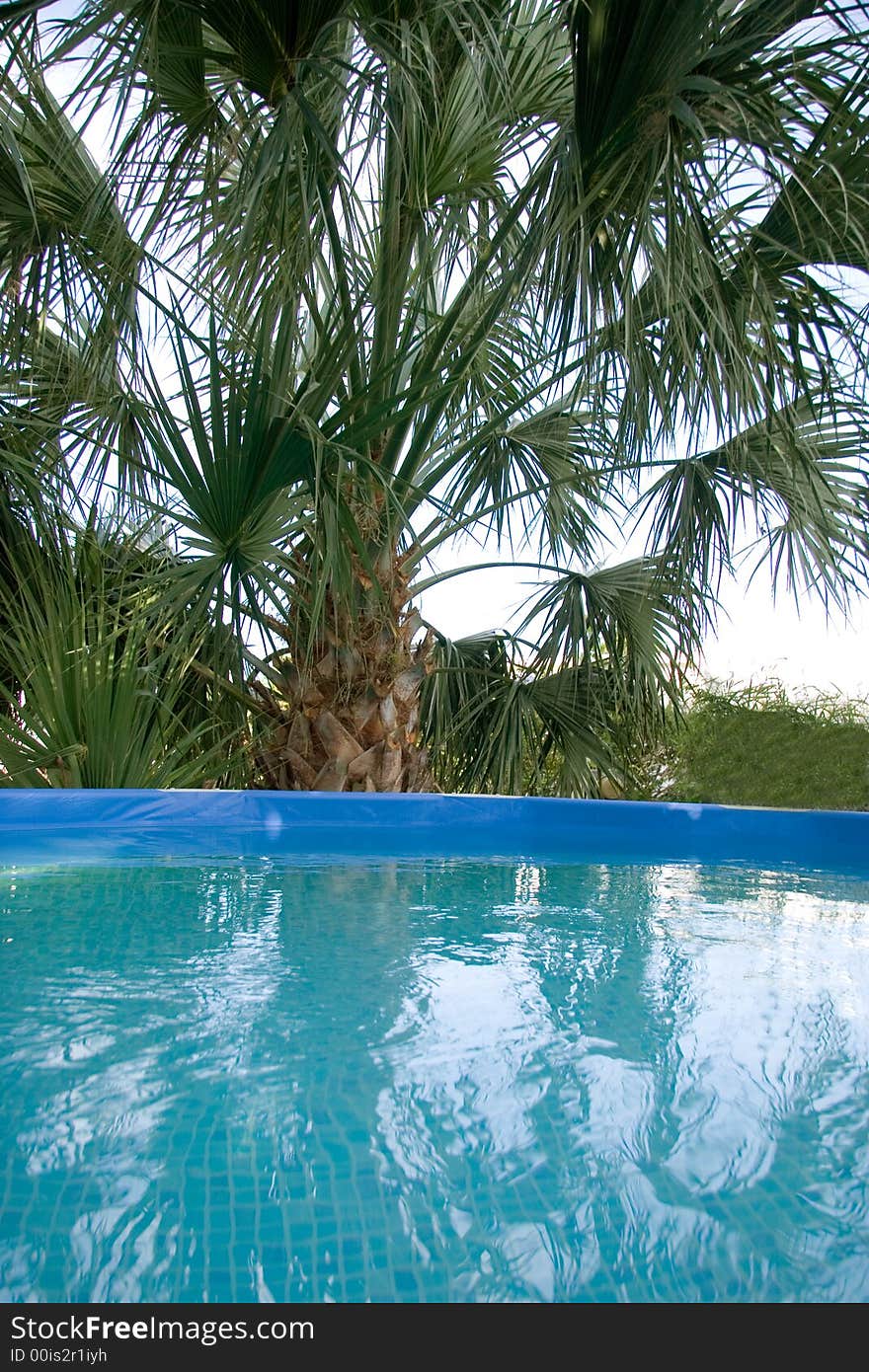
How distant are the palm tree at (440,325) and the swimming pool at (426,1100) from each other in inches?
42.1

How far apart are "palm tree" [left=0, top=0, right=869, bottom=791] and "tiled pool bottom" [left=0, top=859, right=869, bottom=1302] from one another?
1.19 meters

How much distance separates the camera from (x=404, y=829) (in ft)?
11.7

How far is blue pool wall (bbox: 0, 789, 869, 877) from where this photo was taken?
3.13m

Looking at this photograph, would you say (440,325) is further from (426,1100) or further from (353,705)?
(426,1100)

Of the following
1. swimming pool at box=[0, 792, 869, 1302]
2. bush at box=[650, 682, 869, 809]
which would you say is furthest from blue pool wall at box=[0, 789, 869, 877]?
bush at box=[650, 682, 869, 809]

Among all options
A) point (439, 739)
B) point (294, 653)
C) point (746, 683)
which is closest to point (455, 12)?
point (294, 653)

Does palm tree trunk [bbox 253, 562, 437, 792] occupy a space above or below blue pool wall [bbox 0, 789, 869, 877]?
above

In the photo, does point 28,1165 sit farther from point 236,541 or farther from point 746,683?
point 746,683

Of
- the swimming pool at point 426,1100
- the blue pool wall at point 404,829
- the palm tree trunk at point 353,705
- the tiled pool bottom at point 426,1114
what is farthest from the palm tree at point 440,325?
the tiled pool bottom at point 426,1114

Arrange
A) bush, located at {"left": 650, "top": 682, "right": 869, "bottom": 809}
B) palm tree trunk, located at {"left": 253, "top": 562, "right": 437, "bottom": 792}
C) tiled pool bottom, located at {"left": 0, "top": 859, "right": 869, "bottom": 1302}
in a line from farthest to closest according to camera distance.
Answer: bush, located at {"left": 650, "top": 682, "right": 869, "bottom": 809}, palm tree trunk, located at {"left": 253, "top": 562, "right": 437, "bottom": 792}, tiled pool bottom, located at {"left": 0, "top": 859, "right": 869, "bottom": 1302}

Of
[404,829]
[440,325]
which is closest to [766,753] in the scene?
[404,829]

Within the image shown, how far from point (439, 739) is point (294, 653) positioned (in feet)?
2.81

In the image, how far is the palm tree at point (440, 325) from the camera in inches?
84.7

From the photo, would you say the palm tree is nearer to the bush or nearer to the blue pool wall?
the blue pool wall
